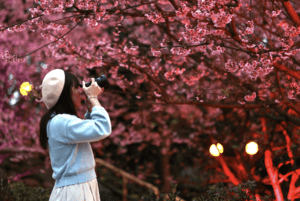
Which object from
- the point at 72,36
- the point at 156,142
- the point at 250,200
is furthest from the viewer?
the point at 156,142

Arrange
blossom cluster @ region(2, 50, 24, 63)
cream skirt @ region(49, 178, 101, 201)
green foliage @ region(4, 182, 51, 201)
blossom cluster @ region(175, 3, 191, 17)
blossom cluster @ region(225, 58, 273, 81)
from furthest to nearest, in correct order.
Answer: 1. green foliage @ region(4, 182, 51, 201)
2. blossom cluster @ region(2, 50, 24, 63)
3. blossom cluster @ region(225, 58, 273, 81)
4. blossom cluster @ region(175, 3, 191, 17)
5. cream skirt @ region(49, 178, 101, 201)

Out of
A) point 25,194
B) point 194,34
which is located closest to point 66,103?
point 194,34

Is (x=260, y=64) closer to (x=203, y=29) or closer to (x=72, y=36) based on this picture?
(x=203, y=29)

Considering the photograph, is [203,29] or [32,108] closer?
[203,29]

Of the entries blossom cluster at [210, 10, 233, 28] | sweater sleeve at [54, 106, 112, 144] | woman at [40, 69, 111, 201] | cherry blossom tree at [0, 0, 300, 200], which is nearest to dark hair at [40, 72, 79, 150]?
woman at [40, 69, 111, 201]

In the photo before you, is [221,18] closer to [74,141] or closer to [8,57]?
[74,141]

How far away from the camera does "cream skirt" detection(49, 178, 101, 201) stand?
202 centimetres

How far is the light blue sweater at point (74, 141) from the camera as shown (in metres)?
1.92

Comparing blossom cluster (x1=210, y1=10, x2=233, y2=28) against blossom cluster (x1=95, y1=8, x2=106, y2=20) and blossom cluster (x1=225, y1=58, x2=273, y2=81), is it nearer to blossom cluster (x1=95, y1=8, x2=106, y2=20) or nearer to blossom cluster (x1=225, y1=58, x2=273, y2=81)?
blossom cluster (x1=225, y1=58, x2=273, y2=81)

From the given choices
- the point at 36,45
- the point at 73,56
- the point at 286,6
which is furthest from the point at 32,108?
the point at 286,6

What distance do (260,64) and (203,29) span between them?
851 millimetres

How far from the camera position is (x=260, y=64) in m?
3.20

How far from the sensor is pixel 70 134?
1945mm

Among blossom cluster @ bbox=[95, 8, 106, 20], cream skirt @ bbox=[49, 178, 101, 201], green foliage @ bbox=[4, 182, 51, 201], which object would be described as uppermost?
blossom cluster @ bbox=[95, 8, 106, 20]
